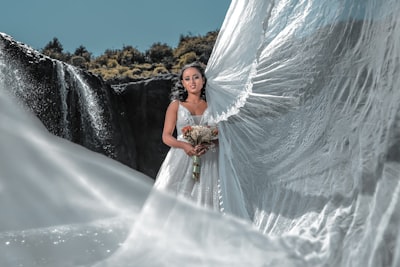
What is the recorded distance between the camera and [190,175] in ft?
14.2

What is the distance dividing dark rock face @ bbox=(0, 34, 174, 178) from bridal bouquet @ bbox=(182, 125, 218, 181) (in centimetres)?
633

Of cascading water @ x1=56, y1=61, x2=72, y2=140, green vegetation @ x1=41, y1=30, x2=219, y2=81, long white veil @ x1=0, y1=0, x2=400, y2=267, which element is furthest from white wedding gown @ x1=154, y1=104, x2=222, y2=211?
green vegetation @ x1=41, y1=30, x2=219, y2=81

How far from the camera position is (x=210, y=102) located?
14.0 feet

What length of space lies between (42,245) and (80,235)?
0.15 metres

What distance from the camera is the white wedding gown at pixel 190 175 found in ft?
13.8

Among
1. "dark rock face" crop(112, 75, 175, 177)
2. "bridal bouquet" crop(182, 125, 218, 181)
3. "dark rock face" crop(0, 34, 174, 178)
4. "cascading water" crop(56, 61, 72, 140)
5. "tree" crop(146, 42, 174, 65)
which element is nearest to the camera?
"bridal bouquet" crop(182, 125, 218, 181)

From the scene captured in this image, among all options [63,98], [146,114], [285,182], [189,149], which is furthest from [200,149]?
[146,114]

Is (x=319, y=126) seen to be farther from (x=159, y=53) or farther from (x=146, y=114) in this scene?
(x=159, y=53)

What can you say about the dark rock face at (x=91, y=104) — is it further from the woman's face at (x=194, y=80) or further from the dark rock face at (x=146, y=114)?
the woman's face at (x=194, y=80)

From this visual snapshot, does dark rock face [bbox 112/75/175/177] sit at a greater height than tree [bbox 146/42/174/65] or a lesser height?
lesser

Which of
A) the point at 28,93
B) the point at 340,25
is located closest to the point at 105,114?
the point at 28,93

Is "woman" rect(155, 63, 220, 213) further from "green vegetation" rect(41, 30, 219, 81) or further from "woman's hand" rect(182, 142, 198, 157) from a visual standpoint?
"green vegetation" rect(41, 30, 219, 81)

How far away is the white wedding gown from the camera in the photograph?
13.8 feet

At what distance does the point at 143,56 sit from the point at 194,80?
25689 mm
